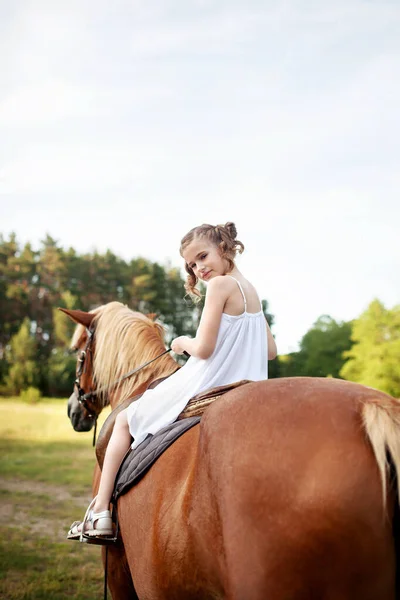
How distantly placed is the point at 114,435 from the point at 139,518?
1.80 feet

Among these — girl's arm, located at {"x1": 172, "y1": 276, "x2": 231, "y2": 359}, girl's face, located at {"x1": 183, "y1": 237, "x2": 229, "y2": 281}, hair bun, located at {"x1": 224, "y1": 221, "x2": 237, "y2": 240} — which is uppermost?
hair bun, located at {"x1": 224, "y1": 221, "x2": 237, "y2": 240}

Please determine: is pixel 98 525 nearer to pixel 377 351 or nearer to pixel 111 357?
pixel 111 357

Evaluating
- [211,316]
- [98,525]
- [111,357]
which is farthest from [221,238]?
[98,525]

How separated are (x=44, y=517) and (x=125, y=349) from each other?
6.17 m

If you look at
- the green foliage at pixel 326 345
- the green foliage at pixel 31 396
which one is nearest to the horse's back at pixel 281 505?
the green foliage at pixel 31 396

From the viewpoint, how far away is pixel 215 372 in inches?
105

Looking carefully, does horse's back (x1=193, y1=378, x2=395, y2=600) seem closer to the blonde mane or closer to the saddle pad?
the saddle pad

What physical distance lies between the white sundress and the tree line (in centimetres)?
2288

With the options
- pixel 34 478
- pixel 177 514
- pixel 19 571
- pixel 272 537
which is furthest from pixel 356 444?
pixel 34 478

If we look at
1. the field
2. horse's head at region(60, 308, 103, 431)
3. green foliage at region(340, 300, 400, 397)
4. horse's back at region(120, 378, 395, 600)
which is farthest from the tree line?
horse's back at region(120, 378, 395, 600)

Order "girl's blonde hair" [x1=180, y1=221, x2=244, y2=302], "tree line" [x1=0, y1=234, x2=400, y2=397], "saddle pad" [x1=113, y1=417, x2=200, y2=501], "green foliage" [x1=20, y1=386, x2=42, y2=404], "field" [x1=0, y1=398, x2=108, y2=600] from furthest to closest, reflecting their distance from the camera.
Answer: "tree line" [x1=0, y1=234, x2=400, y2=397] < "green foliage" [x1=20, y1=386, x2=42, y2=404] < "field" [x1=0, y1=398, x2=108, y2=600] < "girl's blonde hair" [x1=180, y1=221, x2=244, y2=302] < "saddle pad" [x1=113, y1=417, x2=200, y2=501]

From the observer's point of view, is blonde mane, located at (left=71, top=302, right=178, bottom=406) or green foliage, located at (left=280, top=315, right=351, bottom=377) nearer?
blonde mane, located at (left=71, top=302, right=178, bottom=406)

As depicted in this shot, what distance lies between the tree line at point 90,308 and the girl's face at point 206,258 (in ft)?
75.0

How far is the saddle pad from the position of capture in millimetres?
2463
